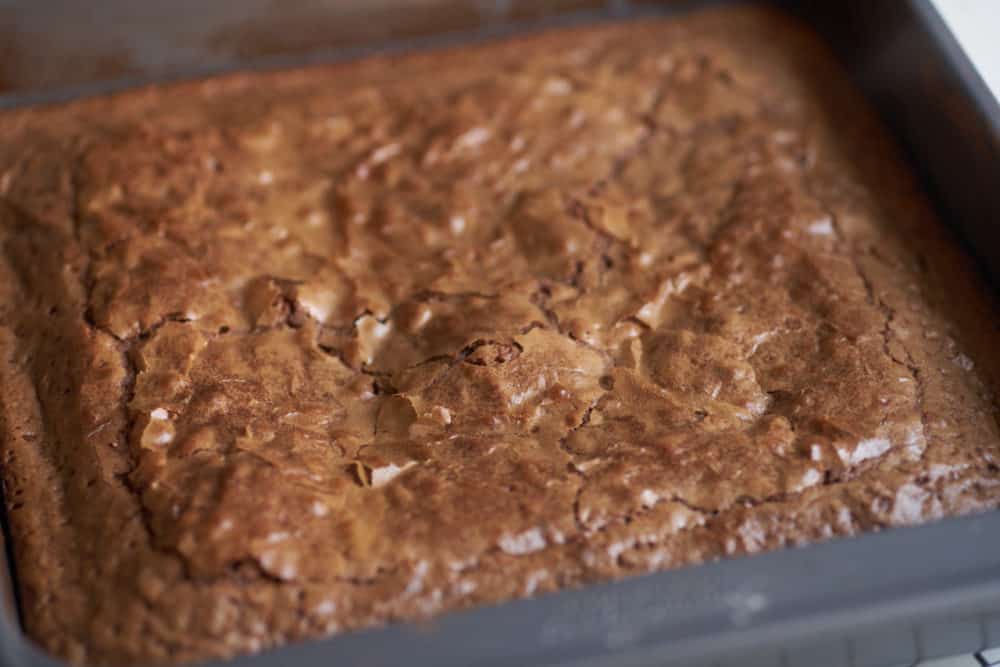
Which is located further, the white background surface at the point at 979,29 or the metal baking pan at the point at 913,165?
the white background surface at the point at 979,29

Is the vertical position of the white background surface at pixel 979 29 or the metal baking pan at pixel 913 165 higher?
the white background surface at pixel 979 29

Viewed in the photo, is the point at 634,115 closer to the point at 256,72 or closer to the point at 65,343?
the point at 256,72

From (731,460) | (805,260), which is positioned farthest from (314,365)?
(805,260)

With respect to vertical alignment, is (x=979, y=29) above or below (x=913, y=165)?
above

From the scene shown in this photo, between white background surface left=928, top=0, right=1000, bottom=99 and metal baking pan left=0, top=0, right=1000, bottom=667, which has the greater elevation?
white background surface left=928, top=0, right=1000, bottom=99
